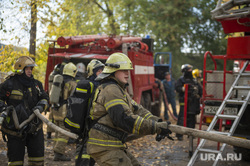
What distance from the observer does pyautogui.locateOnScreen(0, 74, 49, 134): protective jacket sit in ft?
14.5

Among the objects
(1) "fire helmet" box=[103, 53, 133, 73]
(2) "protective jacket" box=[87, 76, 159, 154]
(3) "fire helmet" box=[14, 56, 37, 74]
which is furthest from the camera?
(3) "fire helmet" box=[14, 56, 37, 74]

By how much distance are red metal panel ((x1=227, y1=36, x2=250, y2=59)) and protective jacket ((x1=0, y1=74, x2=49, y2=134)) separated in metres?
3.93

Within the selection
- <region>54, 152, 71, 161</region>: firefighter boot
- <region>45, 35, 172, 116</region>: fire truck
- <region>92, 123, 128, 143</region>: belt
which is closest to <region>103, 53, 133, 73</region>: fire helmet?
<region>92, 123, 128, 143</region>: belt

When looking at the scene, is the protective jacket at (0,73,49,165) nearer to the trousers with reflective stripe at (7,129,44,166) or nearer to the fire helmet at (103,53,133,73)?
the trousers with reflective stripe at (7,129,44,166)

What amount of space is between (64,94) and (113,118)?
409cm

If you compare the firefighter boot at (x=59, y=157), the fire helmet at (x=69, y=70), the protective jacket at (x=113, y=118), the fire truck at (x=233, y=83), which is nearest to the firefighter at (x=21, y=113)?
the protective jacket at (x=113, y=118)

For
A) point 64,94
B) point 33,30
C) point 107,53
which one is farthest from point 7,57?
point 107,53

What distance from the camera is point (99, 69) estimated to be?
5125 mm

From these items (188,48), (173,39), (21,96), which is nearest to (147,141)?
(21,96)

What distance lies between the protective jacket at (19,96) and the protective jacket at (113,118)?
Answer: 5.09 ft

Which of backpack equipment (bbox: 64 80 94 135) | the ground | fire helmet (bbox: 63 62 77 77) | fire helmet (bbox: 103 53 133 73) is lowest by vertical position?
the ground

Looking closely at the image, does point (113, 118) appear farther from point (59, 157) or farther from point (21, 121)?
point (59, 157)

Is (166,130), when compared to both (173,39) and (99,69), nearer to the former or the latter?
(99,69)

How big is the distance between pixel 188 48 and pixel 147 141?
17306 millimetres
